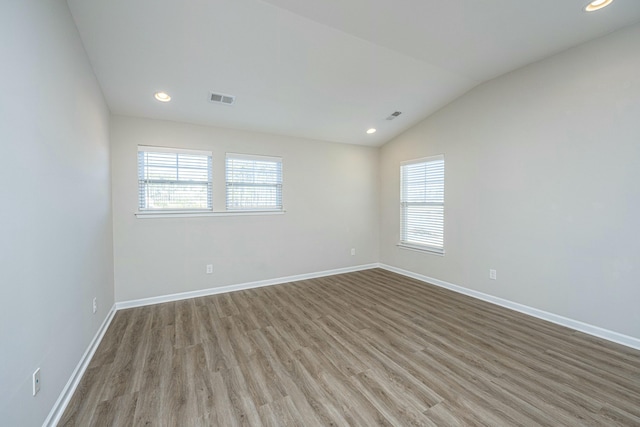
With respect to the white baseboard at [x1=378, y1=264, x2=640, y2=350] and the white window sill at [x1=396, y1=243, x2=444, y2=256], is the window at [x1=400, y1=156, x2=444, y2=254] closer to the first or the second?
the white window sill at [x1=396, y1=243, x2=444, y2=256]

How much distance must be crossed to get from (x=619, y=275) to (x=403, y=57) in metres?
3.08

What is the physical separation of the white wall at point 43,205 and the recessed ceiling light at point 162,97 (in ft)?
2.15

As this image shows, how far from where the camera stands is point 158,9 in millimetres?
2041

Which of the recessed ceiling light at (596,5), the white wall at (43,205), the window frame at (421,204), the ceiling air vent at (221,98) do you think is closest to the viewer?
the white wall at (43,205)

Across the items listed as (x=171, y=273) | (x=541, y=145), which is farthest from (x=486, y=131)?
(x=171, y=273)

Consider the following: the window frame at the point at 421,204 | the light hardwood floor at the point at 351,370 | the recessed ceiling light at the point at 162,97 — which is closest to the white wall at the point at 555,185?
the window frame at the point at 421,204

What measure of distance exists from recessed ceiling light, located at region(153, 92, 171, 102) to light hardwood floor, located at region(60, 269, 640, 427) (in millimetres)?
2588

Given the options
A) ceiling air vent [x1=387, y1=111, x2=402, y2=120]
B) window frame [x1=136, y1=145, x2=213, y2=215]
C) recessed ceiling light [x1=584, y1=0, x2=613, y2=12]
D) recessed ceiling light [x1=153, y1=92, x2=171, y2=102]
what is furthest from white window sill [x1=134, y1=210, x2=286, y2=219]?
recessed ceiling light [x1=584, y1=0, x2=613, y2=12]

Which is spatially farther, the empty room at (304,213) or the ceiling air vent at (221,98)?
the ceiling air vent at (221,98)

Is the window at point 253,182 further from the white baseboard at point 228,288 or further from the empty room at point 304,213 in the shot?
the white baseboard at point 228,288

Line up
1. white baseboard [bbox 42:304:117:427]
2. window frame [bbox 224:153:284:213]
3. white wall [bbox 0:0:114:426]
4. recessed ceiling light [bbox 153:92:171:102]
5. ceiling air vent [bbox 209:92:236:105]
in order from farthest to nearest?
window frame [bbox 224:153:284:213]
ceiling air vent [bbox 209:92:236:105]
recessed ceiling light [bbox 153:92:171:102]
white baseboard [bbox 42:304:117:427]
white wall [bbox 0:0:114:426]

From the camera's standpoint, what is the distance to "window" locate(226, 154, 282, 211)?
13.2 feet

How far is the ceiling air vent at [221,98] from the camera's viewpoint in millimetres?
3111

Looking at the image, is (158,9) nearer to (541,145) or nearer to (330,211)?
(330,211)
